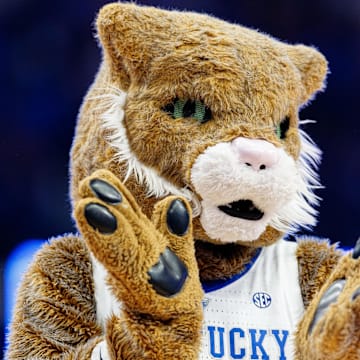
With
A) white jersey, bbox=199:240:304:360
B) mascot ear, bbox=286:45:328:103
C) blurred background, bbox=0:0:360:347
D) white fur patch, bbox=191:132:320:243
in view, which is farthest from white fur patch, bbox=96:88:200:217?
blurred background, bbox=0:0:360:347

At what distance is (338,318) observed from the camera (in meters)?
0.65

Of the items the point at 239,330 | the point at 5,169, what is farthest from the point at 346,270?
the point at 5,169

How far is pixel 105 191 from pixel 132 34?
0.86 ft

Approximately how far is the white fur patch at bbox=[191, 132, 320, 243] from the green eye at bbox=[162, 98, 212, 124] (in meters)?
0.05

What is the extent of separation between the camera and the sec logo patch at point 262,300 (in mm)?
903

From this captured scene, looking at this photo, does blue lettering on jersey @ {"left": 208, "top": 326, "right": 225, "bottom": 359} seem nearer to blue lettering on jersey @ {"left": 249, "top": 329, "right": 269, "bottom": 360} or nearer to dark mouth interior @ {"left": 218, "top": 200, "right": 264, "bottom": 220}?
blue lettering on jersey @ {"left": 249, "top": 329, "right": 269, "bottom": 360}

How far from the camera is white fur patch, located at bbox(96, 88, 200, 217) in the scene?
33.1 inches

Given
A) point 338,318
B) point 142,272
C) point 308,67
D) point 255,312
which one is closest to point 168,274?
point 142,272

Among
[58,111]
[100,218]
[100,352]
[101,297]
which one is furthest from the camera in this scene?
[58,111]

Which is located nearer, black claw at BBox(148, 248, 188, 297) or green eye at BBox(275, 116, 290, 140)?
black claw at BBox(148, 248, 188, 297)

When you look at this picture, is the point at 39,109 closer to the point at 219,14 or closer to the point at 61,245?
the point at 219,14

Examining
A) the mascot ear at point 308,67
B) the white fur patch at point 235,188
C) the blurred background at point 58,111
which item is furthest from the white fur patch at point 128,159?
the blurred background at point 58,111

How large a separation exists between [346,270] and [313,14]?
45.7 inches

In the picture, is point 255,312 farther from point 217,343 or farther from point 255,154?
point 255,154
